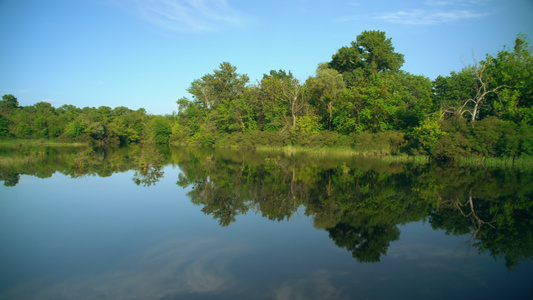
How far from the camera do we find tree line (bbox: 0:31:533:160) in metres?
23.6

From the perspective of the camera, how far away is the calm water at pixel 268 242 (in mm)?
4980

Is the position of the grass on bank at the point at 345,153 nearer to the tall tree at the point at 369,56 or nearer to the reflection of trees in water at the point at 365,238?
the tall tree at the point at 369,56

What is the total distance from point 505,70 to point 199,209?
26.5 metres

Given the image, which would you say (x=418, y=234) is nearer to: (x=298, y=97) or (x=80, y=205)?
(x=80, y=205)

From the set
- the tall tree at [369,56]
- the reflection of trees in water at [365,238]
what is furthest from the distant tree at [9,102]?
the reflection of trees in water at [365,238]

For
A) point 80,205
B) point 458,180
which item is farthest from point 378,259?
point 458,180

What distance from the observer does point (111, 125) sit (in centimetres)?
6469

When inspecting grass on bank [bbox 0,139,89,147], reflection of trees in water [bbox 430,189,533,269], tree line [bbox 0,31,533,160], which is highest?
tree line [bbox 0,31,533,160]

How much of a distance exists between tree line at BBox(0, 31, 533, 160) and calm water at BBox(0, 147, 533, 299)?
12188 mm

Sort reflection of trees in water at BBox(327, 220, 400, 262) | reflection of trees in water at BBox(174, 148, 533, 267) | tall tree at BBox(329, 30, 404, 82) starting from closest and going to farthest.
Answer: reflection of trees in water at BBox(327, 220, 400, 262) < reflection of trees in water at BBox(174, 148, 533, 267) < tall tree at BBox(329, 30, 404, 82)

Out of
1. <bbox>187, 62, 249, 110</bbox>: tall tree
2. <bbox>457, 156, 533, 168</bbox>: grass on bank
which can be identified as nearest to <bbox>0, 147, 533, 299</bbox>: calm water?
<bbox>457, 156, 533, 168</bbox>: grass on bank

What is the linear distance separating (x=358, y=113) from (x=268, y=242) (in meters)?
31.0

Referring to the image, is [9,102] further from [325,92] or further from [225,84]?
[325,92]

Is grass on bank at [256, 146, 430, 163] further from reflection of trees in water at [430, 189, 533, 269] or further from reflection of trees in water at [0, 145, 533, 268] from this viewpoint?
reflection of trees in water at [430, 189, 533, 269]
